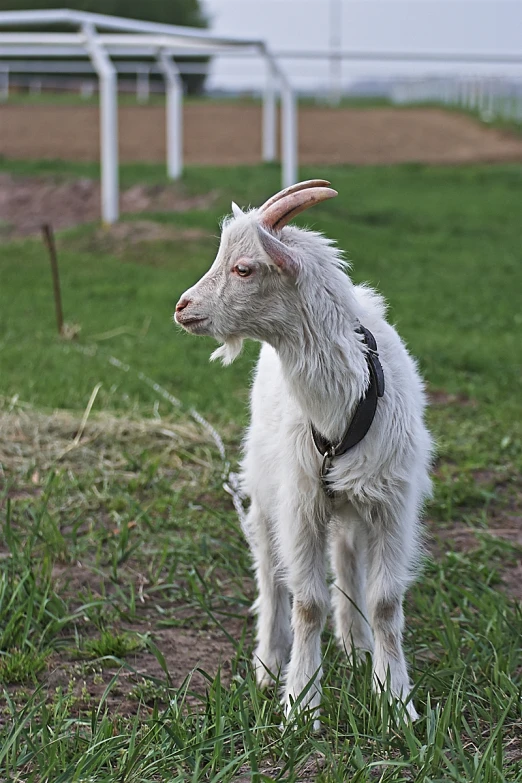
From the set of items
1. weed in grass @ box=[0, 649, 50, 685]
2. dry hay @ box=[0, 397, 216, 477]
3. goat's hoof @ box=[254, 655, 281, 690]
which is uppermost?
weed in grass @ box=[0, 649, 50, 685]

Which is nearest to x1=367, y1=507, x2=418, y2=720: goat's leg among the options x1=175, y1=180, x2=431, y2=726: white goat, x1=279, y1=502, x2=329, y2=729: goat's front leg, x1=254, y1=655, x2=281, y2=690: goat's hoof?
x1=175, y1=180, x2=431, y2=726: white goat

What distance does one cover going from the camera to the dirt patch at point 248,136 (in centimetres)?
2500

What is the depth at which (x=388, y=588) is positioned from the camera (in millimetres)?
3473

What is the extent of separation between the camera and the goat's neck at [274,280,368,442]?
3.23m

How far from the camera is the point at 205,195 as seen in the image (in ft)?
48.0

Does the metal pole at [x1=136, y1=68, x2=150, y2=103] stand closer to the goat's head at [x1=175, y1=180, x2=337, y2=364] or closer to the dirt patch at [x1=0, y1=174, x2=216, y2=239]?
the dirt patch at [x1=0, y1=174, x2=216, y2=239]

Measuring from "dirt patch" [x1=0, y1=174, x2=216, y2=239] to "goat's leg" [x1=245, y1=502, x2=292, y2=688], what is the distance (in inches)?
400

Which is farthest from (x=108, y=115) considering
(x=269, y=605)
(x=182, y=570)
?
(x=269, y=605)

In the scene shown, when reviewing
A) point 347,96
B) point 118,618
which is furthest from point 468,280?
point 347,96

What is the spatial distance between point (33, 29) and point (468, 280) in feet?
92.8

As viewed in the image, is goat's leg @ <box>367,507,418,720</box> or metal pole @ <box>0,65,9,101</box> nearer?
goat's leg @ <box>367,507,418,720</box>

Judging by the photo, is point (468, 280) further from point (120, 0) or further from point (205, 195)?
point (120, 0)

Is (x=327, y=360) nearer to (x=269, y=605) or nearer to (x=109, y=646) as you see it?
(x=269, y=605)

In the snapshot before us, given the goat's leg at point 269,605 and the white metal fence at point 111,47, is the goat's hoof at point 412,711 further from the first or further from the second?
the white metal fence at point 111,47
